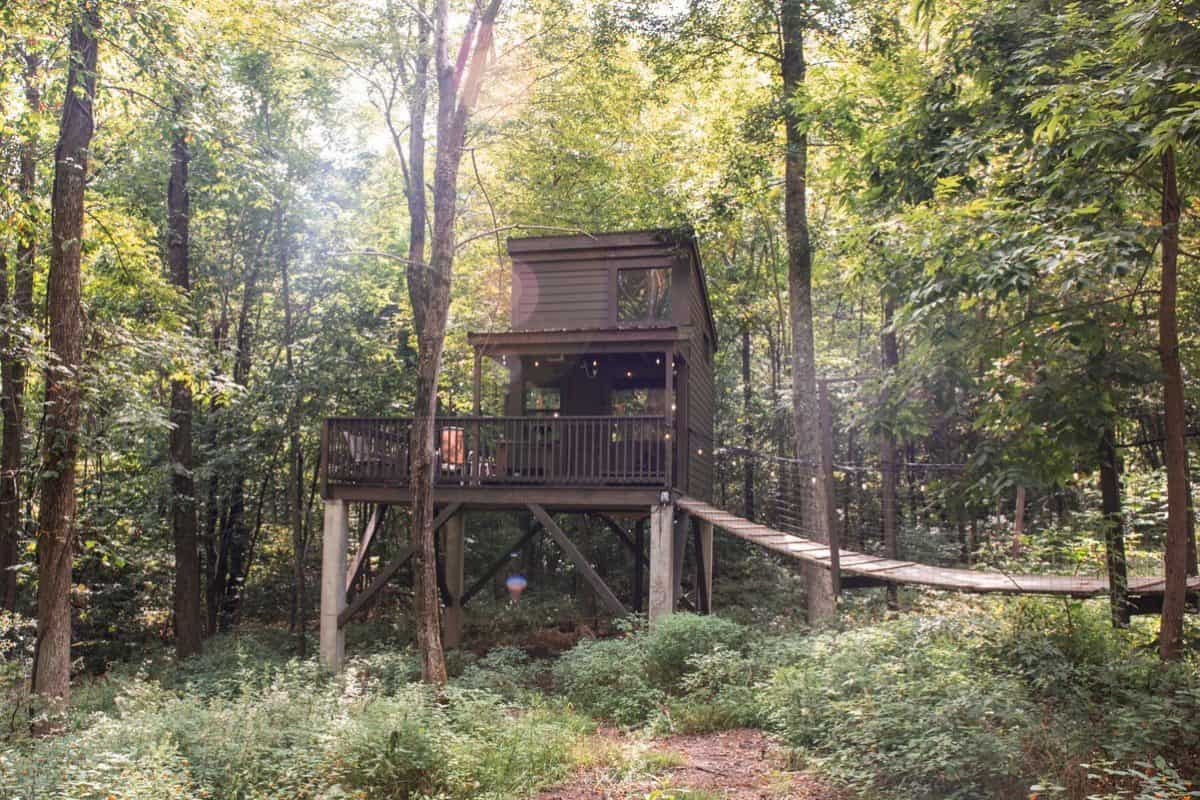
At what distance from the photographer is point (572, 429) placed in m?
13.0

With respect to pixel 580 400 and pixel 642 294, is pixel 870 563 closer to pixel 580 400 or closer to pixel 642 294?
pixel 642 294

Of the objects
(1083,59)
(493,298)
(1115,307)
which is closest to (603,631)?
(493,298)

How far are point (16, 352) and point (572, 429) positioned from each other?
726cm

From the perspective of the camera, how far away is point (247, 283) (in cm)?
1881

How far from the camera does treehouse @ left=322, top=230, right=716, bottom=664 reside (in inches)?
498

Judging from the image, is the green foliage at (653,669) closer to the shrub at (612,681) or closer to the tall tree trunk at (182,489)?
the shrub at (612,681)

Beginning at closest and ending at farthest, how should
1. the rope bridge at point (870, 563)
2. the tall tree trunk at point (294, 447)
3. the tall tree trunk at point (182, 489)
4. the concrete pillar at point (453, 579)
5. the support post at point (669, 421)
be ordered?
the rope bridge at point (870, 563)
the support post at point (669, 421)
the concrete pillar at point (453, 579)
the tall tree trunk at point (182, 489)
the tall tree trunk at point (294, 447)

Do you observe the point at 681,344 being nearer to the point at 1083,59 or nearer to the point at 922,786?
the point at 1083,59

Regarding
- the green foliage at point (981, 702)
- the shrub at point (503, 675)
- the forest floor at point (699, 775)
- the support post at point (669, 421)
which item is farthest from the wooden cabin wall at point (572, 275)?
the forest floor at point (699, 775)

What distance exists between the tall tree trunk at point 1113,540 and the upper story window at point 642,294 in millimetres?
8375

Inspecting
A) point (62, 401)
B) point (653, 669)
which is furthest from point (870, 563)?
point (62, 401)

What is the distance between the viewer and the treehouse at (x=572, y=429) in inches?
498

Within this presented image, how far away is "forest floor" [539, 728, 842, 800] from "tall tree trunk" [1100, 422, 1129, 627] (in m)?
3.44

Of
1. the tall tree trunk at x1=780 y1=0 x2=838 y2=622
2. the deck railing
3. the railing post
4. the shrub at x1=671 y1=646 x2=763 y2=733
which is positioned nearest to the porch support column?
the tall tree trunk at x1=780 y1=0 x2=838 y2=622
